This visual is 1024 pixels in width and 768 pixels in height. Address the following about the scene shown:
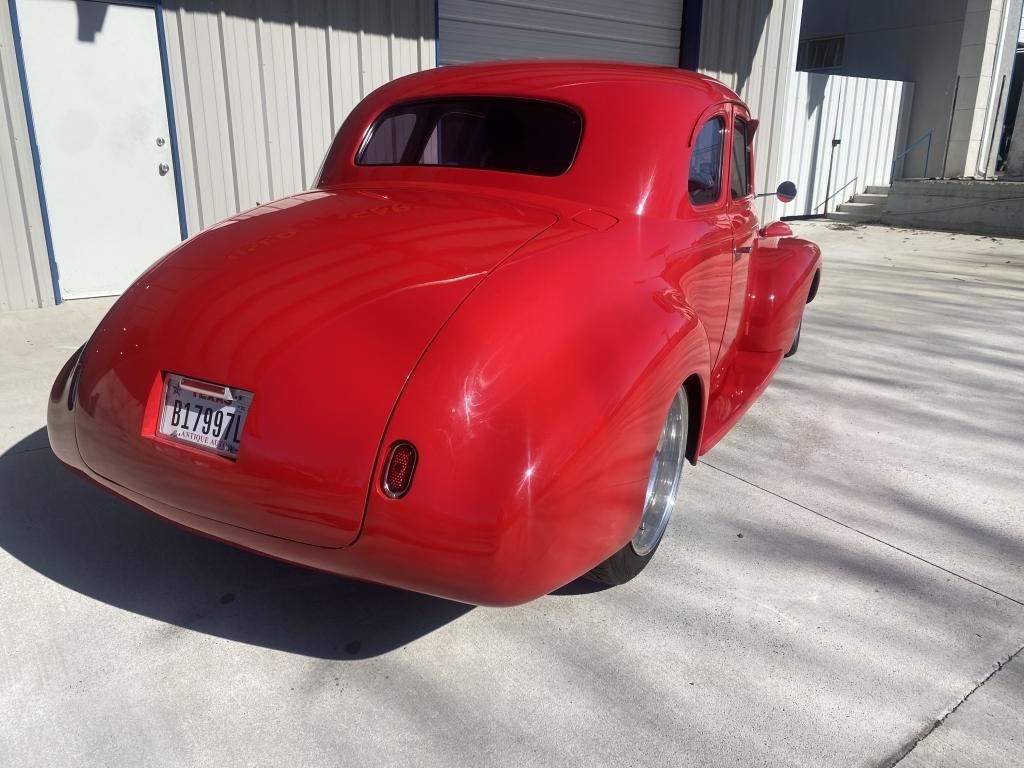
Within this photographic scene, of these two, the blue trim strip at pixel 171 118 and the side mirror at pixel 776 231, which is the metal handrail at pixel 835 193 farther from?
the blue trim strip at pixel 171 118

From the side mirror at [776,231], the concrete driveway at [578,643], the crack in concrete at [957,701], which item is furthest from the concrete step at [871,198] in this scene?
the crack in concrete at [957,701]

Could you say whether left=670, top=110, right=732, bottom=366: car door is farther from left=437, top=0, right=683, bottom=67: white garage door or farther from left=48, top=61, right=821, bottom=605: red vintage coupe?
left=437, top=0, right=683, bottom=67: white garage door

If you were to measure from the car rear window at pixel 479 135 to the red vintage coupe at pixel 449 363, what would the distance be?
0.04 feet

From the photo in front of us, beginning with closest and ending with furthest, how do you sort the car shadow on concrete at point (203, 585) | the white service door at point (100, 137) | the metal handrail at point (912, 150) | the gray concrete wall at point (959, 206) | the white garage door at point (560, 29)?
the car shadow on concrete at point (203, 585) → the white service door at point (100, 137) → the white garage door at point (560, 29) → the gray concrete wall at point (959, 206) → the metal handrail at point (912, 150)

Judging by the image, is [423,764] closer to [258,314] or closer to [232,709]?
[232,709]

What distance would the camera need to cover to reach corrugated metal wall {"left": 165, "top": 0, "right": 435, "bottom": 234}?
6.54 metres

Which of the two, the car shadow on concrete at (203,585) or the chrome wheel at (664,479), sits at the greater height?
the chrome wheel at (664,479)

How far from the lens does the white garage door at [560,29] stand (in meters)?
8.23

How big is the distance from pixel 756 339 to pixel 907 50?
44.4 ft

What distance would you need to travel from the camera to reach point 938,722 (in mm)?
2031

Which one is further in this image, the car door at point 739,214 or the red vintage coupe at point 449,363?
the car door at point 739,214

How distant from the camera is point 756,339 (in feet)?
13.2

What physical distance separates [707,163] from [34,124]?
5.35 m

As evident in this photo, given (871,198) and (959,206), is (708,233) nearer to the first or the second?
(959,206)
